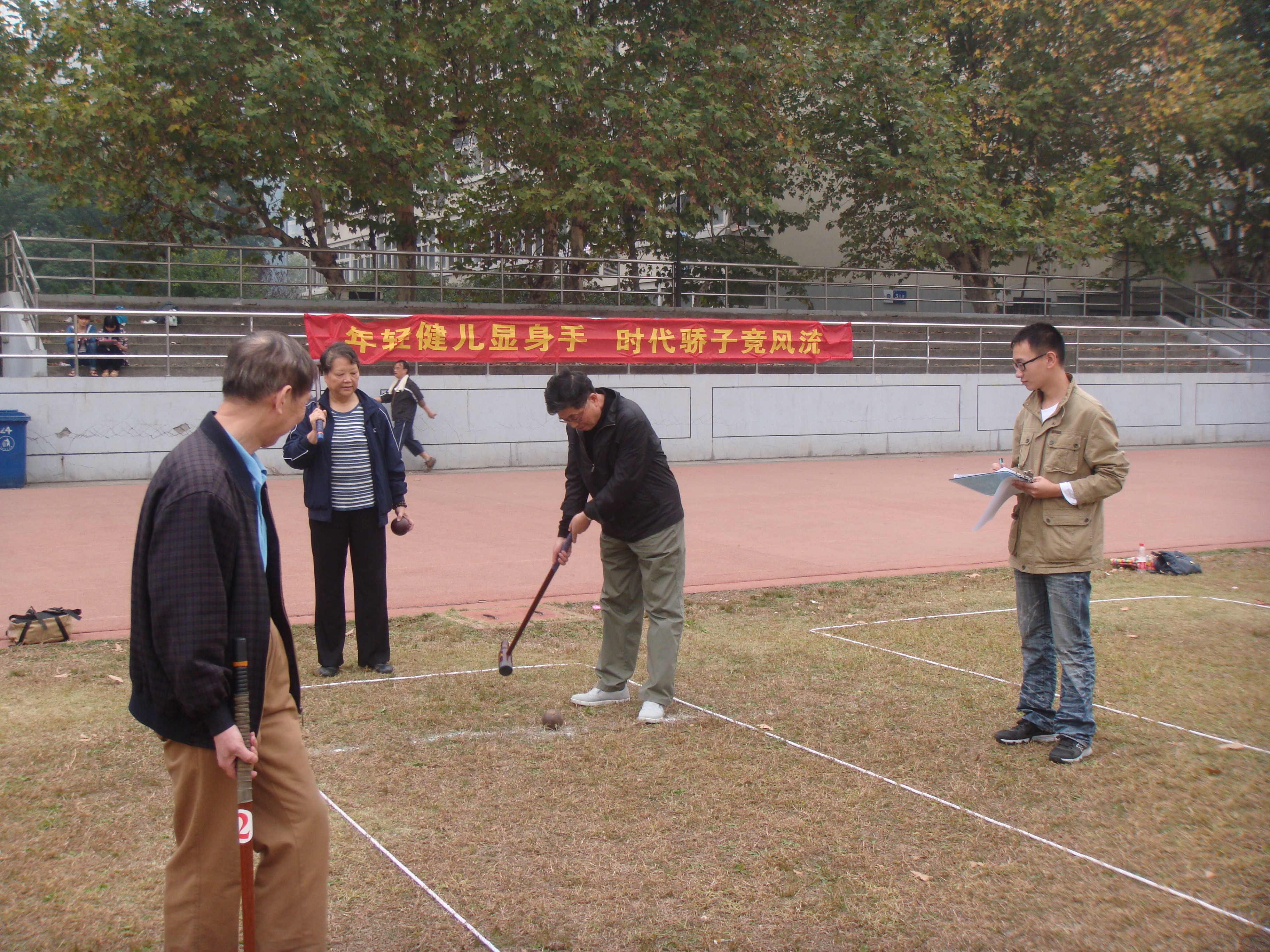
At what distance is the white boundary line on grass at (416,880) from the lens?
11.0 ft

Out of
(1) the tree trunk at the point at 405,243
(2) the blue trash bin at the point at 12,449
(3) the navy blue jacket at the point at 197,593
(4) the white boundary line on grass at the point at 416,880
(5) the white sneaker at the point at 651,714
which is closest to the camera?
(3) the navy blue jacket at the point at 197,593

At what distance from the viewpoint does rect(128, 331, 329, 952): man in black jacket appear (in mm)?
2561

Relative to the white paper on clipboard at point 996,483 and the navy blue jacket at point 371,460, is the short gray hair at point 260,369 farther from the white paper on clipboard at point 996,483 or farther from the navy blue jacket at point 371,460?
the navy blue jacket at point 371,460

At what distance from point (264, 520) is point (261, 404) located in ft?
1.09

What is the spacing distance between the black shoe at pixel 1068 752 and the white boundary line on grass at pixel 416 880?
106 inches

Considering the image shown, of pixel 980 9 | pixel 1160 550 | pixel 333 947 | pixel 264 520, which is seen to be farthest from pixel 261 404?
pixel 980 9

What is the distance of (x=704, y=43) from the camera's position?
2239 centimetres

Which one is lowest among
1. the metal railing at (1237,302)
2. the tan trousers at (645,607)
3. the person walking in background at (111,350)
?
the tan trousers at (645,607)

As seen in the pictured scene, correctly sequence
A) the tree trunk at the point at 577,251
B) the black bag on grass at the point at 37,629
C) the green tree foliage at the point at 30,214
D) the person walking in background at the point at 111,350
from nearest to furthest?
the black bag on grass at the point at 37,629 → the person walking in background at the point at 111,350 → the tree trunk at the point at 577,251 → the green tree foliage at the point at 30,214

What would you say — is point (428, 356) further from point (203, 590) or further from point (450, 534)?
point (203, 590)

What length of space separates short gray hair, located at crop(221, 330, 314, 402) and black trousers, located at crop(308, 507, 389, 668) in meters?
3.64

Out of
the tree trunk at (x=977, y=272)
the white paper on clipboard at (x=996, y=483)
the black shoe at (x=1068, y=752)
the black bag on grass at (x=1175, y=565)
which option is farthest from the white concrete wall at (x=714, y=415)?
the black shoe at (x=1068, y=752)

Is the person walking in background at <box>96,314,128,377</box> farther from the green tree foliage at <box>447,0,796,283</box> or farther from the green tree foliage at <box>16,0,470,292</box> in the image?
the green tree foliage at <box>447,0,796,283</box>

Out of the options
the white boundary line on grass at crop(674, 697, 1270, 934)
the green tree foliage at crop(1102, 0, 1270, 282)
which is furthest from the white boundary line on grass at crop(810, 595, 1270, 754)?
the green tree foliage at crop(1102, 0, 1270, 282)
